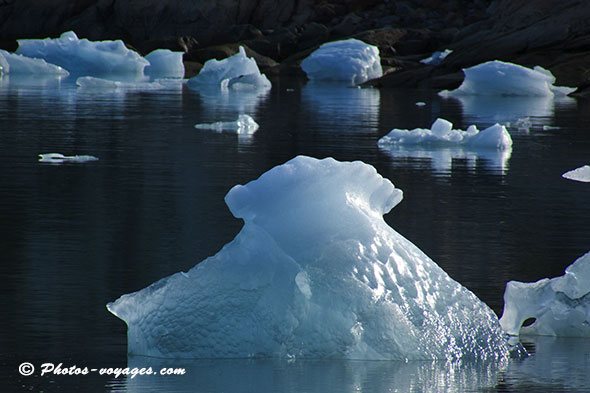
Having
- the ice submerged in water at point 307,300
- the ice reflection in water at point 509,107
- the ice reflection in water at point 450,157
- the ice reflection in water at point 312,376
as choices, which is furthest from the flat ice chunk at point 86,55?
the ice reflection in water at point 312,376

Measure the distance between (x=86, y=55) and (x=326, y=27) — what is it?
1655cm

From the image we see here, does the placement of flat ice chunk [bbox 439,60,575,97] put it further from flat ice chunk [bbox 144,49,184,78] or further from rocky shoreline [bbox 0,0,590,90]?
flat ice chunk [bbox 144,49,184,78]

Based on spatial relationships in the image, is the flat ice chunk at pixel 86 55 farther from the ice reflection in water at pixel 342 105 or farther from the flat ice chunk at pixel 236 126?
the flat ice chunk at pixel 236 126

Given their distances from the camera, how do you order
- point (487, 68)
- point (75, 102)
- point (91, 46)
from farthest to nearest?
point (91, 46) < point (487, 68) < point (75, 102)

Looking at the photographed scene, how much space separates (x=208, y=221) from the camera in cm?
897

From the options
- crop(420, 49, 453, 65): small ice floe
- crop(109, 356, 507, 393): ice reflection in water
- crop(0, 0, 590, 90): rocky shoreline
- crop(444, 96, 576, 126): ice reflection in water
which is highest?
crop(0, 0, 590, 90): rocky shoreline

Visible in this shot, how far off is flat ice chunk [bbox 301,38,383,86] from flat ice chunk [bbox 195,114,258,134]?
19.1 meters

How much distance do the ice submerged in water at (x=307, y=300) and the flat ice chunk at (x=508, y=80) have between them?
24148mm

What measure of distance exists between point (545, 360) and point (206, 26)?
170 feet

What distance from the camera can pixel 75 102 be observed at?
79.3ft

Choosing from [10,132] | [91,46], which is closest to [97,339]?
[10,132]

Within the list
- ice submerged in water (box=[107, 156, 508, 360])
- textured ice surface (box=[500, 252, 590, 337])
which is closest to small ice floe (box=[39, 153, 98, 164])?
ice submerged in water (box=[107, 156, 508, 360])

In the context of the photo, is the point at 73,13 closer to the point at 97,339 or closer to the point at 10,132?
the point at 10,132

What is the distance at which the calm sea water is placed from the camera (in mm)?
5027
